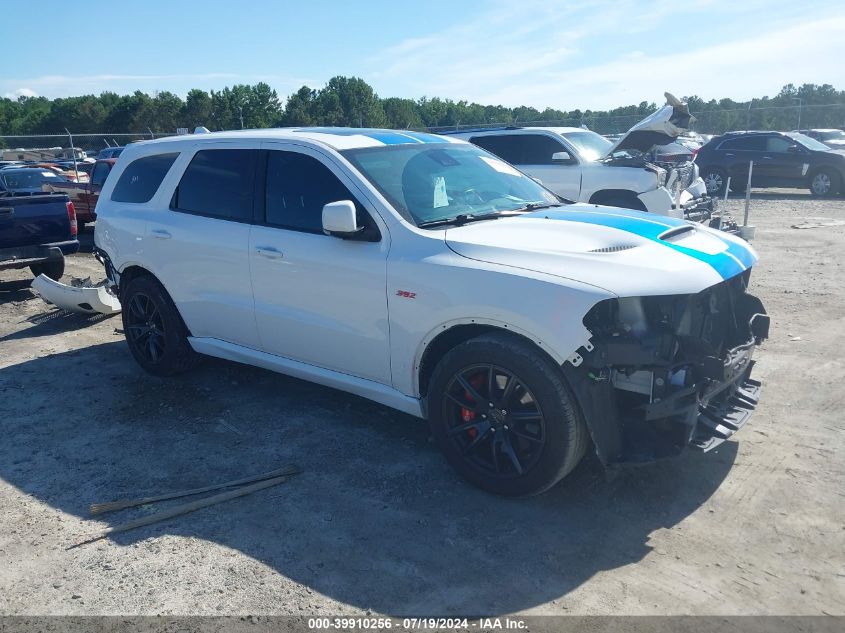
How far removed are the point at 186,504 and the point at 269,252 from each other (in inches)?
68.0

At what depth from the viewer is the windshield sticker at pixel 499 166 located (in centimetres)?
534

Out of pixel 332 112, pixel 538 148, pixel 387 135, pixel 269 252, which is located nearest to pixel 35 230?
pixel 269 252

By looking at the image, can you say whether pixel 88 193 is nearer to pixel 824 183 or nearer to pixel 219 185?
pixel 219 185

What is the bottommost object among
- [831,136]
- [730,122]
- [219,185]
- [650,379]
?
[650,379]

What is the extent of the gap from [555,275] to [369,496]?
5.32 ft

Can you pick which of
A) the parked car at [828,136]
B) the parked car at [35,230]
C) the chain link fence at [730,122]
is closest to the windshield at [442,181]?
the parked car at [35,230]

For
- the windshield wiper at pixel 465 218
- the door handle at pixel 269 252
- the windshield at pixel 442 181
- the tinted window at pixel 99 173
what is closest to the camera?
the windshield wiper at pixel 465 218

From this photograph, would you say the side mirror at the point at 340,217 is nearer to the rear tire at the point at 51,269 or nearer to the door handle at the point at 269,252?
the door handle at the point at 269,252

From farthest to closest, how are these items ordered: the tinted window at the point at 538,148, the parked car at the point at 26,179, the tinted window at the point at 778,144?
the tinted window at the point at 778,144 → the parked car at the point at 26,179 → the tinted window at the point at 538,148

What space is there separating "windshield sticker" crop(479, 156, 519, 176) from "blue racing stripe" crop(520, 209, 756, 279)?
2.38ft

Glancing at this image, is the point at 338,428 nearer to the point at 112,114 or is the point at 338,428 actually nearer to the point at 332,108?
the point at 332,108

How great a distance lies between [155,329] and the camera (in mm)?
5922

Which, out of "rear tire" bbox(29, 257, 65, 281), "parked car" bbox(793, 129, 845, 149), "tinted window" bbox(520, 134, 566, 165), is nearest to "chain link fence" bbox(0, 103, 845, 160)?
"parked car" bbox(793, 129, 845, 149)

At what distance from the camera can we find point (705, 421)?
3773 millimetres
